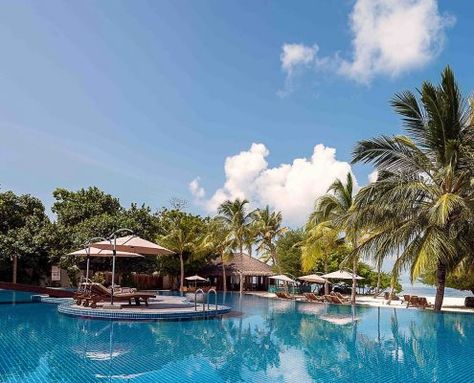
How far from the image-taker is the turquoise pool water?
7.98 m

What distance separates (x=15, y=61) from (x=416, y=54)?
14.1 m

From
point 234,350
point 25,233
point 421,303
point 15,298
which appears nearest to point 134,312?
point 234,350

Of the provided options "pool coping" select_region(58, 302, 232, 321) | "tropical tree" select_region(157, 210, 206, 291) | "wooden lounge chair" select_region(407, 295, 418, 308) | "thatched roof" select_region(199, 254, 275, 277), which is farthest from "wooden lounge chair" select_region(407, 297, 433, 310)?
"thatched roof" select_region(199, 254, 275, 277)

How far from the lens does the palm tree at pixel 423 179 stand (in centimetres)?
1505

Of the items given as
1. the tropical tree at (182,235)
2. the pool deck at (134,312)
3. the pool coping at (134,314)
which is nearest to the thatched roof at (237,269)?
the tropical tree at (182,235)

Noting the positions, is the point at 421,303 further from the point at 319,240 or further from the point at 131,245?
the point at 131,245

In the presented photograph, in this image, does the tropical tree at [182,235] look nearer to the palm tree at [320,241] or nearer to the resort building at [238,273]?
the resort building at [238,273]

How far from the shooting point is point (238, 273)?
1449 inches

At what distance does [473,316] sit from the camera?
1827cm

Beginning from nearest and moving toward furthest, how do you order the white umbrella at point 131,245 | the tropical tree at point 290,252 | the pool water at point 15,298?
the white umbrella at point 131,245 → the pool water at point 15,298 → the tropical tree at point 290,252

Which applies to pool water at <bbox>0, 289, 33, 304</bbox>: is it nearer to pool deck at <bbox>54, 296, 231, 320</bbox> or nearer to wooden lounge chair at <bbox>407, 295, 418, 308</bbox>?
pool deck at <bbox>54, 296, 231, 320</bbox>

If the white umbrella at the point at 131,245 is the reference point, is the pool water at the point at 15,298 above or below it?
below

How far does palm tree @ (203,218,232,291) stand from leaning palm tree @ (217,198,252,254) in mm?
363

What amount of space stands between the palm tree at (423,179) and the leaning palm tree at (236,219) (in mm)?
16868
